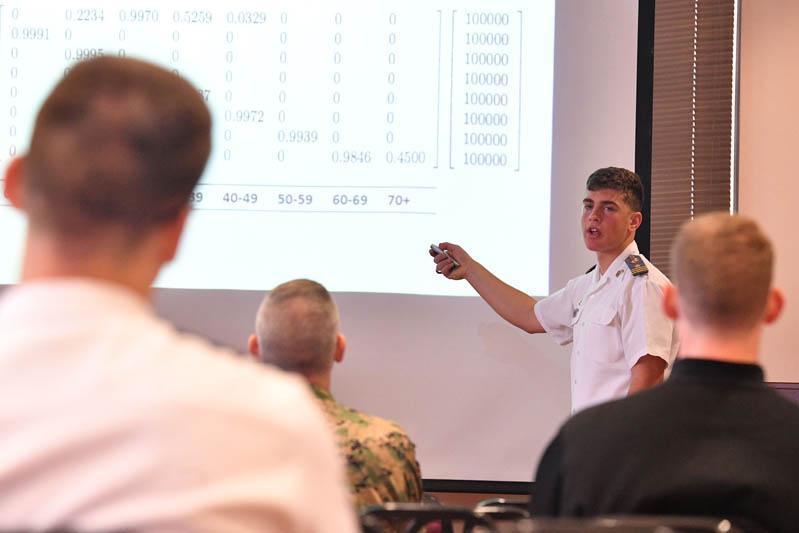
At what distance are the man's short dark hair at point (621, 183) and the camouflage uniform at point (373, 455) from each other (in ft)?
5.86

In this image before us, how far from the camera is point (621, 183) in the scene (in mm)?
3514

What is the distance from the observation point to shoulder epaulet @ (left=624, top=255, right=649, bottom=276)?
3.45 meters

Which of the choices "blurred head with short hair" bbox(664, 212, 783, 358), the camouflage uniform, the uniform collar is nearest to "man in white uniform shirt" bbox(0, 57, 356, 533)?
"blurred head with short hair" bbox(664, 212, 783, 358)

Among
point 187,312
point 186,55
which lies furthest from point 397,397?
point 186,55

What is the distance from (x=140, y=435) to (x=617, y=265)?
2970 mm

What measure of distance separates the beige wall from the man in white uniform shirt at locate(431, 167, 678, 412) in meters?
0.89

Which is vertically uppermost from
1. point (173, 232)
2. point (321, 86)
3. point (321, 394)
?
point (321, 86)

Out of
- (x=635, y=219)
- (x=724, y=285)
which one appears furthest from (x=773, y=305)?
(x=635, y=219)

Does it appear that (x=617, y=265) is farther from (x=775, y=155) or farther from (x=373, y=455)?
(x=373, y=455)

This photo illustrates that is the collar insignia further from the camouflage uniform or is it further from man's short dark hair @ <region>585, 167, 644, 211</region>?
the camouflage uniform

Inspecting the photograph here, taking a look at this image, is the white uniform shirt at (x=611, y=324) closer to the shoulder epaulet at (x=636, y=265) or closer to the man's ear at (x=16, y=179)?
the shoulder epaulet at (x=636, y=265)

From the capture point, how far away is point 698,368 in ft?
5.22

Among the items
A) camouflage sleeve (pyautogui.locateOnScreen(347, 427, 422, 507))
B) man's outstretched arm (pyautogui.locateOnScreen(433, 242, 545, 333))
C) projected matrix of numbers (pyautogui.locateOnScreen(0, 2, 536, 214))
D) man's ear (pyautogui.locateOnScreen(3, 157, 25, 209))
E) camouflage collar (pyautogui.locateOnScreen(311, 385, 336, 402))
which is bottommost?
camouflage sleeve (pyautogui.locateOnScreen(347, 427, 422, 507))

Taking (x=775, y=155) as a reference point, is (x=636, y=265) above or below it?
below
